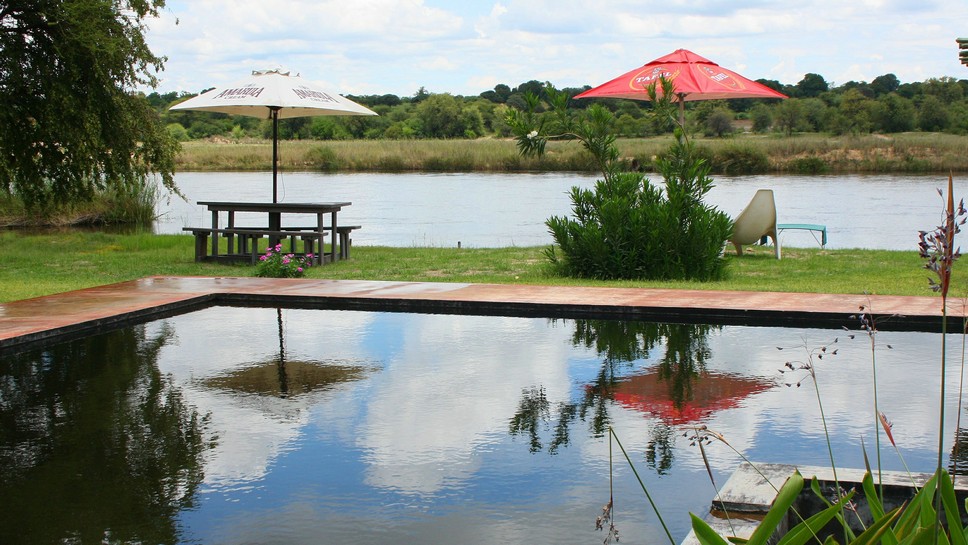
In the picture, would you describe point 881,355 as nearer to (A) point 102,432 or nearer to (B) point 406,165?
(A) point 102,432

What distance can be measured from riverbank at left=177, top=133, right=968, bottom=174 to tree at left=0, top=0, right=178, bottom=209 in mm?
27406

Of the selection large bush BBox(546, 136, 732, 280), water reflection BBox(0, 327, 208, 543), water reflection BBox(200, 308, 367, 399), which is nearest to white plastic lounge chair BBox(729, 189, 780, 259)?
large bush BBox(546, 136, 732, 280)

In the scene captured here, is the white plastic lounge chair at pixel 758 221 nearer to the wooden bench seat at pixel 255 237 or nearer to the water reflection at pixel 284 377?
the wooden bench seat at pixel 255 237

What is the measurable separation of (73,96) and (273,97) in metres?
2.67

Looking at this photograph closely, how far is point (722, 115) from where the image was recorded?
58.1 meters

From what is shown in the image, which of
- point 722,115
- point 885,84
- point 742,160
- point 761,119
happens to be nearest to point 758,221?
point 742,160

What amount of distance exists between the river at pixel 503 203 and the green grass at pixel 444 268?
318 cm

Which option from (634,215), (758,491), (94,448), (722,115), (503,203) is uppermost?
(722,115)

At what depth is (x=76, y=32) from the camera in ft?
43.9

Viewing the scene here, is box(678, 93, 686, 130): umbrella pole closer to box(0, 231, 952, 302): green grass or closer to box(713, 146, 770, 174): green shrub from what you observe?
box(0, 231, 952, 302): green grass

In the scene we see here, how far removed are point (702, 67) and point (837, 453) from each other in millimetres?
9738

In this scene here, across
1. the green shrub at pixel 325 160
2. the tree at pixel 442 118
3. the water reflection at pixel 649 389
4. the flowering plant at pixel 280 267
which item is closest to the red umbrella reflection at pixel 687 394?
the water reflection at pixel 649 389

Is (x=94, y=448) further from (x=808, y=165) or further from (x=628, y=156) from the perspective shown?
(x=808, y=165)

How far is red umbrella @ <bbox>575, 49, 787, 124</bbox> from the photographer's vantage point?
1345 cm
